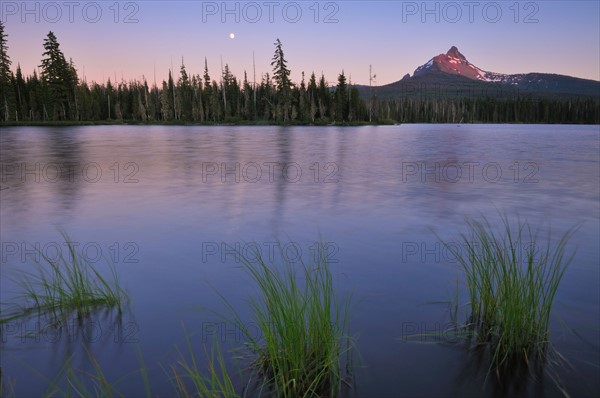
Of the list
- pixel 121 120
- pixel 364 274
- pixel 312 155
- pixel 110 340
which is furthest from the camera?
pixel 121 120

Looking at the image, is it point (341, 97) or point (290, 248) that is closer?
point (290, 248)

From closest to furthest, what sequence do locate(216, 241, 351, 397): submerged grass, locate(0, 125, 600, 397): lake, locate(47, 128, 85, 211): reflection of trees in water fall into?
1. locate(216, 241, 351, 397): submerged grass
2. locate(0, 125, 600, 397): lake
3. locate(47, 128, 85, 211): reflection of trees in water

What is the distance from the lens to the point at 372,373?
19.4 feet

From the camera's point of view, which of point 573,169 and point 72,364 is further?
point 573,169

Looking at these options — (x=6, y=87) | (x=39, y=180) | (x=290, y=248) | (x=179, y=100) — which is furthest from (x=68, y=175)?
(x=179, y=100)

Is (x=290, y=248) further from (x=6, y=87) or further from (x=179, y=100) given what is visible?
(x=179, y=100)

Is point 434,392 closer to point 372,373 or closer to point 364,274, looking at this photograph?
point 372,373

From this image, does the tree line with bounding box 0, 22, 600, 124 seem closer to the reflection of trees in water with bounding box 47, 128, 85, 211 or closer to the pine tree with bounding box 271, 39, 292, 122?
the pine tree with bounding box 271, 39, 292, 122

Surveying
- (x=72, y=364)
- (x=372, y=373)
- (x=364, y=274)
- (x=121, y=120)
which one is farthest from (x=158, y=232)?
(x=121, y=120)

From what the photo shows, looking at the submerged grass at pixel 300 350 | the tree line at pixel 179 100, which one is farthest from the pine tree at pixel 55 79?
the submerged grass at pixel 300 350

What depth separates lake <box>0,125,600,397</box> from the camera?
6.12 metres

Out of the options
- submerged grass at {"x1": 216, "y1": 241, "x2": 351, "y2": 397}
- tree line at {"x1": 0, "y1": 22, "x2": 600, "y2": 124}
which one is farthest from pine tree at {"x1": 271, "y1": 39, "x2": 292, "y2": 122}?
submerged grass at {"x1": 216, "y1": 241, "x2": 351, "y2": 397}

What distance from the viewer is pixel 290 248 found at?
12.3m

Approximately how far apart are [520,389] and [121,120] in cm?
13579
